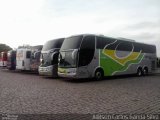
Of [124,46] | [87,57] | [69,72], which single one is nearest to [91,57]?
[87,57]

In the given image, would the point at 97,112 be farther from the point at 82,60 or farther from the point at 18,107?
the point at 82,60

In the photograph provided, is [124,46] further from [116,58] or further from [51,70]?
[51,70]

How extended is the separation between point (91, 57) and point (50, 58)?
3927 millimetres

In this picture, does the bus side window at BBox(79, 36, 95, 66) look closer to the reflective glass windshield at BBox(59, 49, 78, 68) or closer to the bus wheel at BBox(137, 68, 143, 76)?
the reflective glass windshield at BBox(59, 49, 78, 68)

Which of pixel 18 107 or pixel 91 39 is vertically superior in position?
pixel 91 39

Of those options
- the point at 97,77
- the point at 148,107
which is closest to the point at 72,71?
the point at 97,77

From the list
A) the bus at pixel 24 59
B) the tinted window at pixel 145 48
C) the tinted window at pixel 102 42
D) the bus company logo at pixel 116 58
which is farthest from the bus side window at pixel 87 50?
the bus at pixel 24 59

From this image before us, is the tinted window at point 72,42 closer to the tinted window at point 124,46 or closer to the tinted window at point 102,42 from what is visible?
the tinted window at point 102,42

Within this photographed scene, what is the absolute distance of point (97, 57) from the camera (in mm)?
17203

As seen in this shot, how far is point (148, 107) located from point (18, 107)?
4.24 m

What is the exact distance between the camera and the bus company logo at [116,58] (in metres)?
18.1

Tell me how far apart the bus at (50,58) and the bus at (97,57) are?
1.88m

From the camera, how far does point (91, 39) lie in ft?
55.2

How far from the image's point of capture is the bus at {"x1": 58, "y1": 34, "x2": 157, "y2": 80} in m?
16.1
